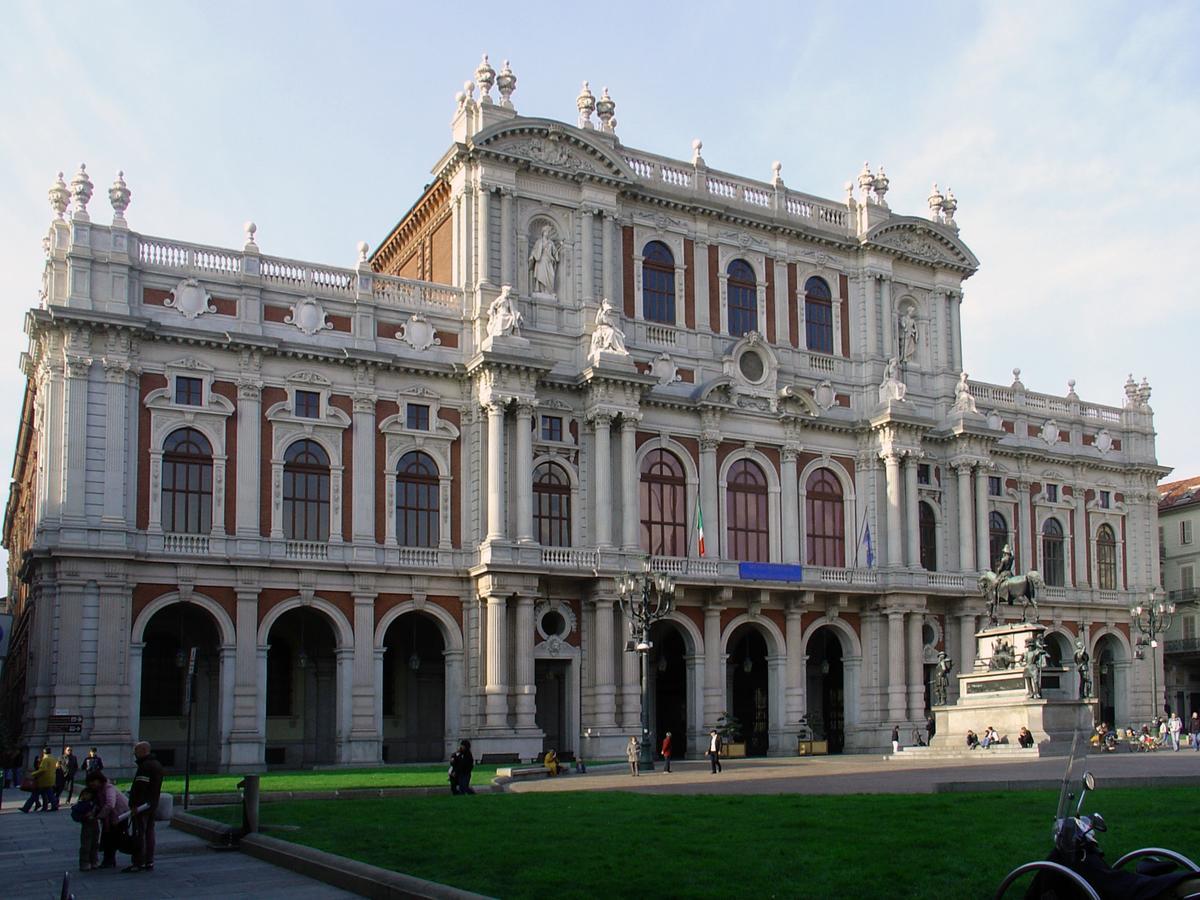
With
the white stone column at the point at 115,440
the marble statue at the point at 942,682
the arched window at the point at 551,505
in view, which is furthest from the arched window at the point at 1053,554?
the white stone column at the point at 115,440

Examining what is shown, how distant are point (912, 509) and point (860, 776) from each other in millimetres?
25645

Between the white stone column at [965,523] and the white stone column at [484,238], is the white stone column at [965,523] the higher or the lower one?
the lower one

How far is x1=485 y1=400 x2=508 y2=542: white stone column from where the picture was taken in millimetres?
47688

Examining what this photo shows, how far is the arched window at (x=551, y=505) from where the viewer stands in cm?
5022

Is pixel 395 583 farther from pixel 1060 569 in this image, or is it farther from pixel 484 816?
pixel 1060 569

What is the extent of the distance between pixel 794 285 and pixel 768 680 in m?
16.8

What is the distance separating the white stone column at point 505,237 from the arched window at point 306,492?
380 inches

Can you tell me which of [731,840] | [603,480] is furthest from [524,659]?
[731,840]

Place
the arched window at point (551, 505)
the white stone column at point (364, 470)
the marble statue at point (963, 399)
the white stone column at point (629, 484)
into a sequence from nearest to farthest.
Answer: the white stone column at point (364, 470) < the arched window at point (551, 505) < the white stone column at point (629, 484) < the marble statue at point (963, 399)

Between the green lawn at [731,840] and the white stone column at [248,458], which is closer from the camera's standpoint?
the green lawn at [731,840]

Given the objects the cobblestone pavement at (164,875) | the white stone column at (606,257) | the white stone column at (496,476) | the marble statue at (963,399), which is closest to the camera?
the cobblestone pavement at (164,875)

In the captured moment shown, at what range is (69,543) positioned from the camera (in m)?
42.1

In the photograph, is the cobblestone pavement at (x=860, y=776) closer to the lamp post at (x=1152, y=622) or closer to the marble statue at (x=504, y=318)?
the marble statue at (x=504, y=318)

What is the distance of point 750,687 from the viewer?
5722 cm
